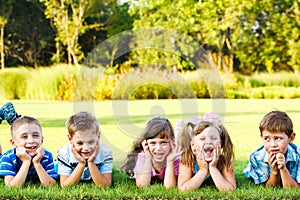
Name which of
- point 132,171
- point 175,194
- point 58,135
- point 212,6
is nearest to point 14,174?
point 132,171

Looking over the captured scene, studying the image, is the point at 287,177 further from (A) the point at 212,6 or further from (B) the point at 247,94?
(A) the point at 212,6

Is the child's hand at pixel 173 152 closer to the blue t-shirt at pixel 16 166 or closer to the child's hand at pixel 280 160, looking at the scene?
the child's hand at pixel 280 160

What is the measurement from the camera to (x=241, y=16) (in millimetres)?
23078

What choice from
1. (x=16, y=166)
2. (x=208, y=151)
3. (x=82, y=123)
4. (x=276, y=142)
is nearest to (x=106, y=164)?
(x=82, y=123)

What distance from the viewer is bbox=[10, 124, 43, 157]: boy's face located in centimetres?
433

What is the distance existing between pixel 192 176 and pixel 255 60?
2026 centimetres

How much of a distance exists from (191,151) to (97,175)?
29.8 inches

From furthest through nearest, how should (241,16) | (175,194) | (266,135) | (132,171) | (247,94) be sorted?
1. (241,16)
2. (247,94)
3. (132,171)
4. (266,135)
5. (175,194)

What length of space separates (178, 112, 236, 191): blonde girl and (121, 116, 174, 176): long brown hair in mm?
167

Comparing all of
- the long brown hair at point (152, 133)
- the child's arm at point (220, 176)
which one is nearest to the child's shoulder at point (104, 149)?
the long brown hair at point (152, 133)

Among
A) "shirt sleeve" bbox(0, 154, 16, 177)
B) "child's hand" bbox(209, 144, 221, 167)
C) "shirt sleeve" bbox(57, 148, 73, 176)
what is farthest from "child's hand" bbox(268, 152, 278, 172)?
"shirt sleeve" bbox(0, 154, 16, 177)

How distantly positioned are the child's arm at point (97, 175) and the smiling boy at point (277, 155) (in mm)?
1204

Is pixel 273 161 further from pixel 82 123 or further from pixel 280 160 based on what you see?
pixel 82 123

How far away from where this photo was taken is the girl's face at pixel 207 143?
405 centimetres
